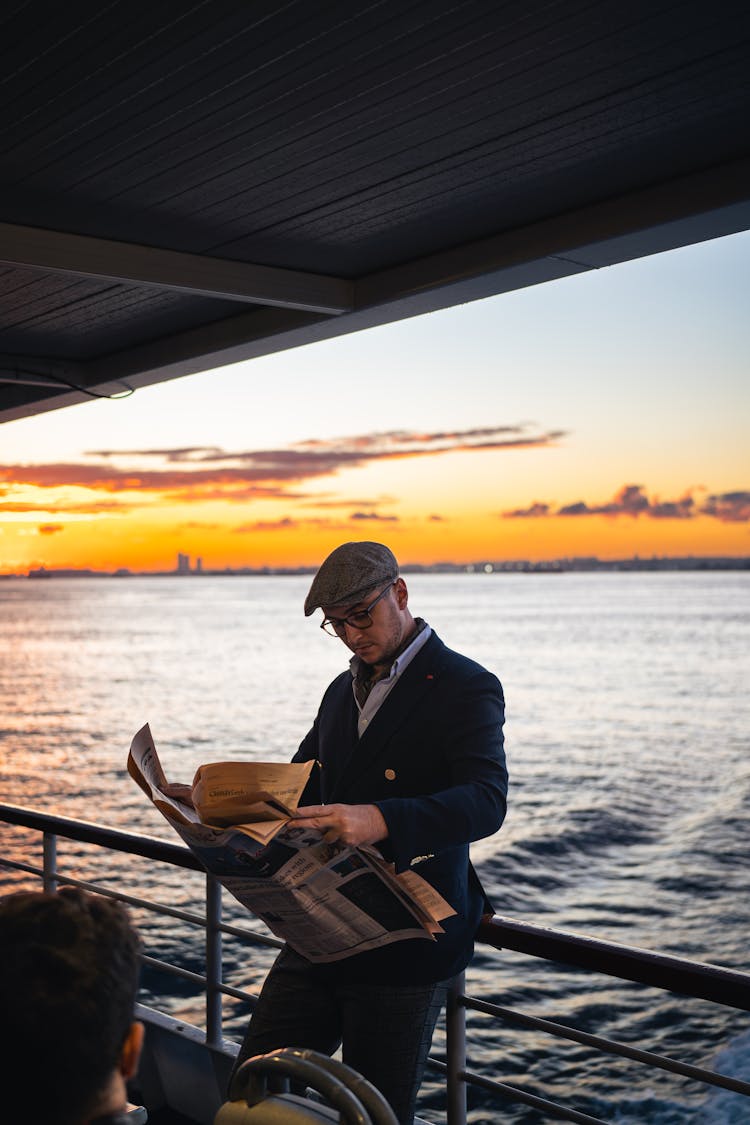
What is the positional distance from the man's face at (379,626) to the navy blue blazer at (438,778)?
6 cm

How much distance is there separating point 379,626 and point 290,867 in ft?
1.54

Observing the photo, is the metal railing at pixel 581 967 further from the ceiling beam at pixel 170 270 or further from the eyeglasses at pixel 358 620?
the ceiling beam at pixel 170 270

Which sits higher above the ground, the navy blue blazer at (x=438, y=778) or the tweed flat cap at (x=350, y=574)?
the tweed flat cap at (x=350, y=574)

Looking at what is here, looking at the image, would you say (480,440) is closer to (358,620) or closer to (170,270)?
(170,270)

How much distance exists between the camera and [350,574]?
2156 millimetres

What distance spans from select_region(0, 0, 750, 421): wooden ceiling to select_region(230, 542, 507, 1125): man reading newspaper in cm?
86

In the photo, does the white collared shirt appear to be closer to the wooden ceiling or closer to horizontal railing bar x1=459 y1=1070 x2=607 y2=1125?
horizontal railing bar x1=459 y1=1070 x2=607 y2=1125

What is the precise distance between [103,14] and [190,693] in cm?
5099

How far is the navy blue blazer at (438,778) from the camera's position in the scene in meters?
1.97

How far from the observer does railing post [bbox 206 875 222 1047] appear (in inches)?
123

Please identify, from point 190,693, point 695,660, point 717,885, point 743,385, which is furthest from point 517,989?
point 695,660

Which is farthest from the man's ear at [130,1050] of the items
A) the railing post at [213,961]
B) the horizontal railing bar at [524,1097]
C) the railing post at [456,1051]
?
the railing post at [213,961]

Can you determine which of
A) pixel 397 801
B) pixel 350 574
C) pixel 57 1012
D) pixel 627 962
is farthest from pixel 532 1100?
pixel 57 1012

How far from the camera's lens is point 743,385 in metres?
45.0
